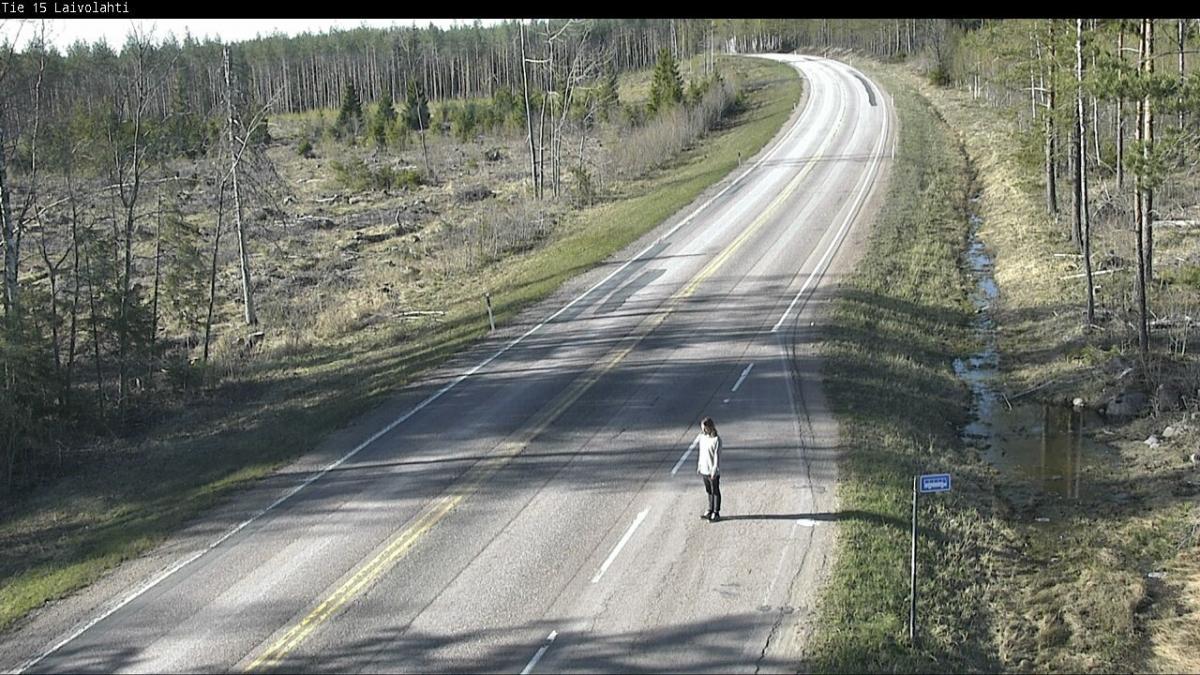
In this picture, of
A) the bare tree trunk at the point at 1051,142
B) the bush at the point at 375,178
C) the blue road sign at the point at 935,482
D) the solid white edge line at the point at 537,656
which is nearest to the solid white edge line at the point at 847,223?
the bare tree trunk at the point at 1051,142

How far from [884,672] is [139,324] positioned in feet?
63.4

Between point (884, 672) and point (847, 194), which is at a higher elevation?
point (847, 194)

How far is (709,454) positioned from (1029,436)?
9894 mm

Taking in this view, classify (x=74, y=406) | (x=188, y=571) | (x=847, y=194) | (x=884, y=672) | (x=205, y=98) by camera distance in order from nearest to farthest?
(x=884, y=672) < (x=188, y=571) < (x=74, y=406) < (x=847, y=194) < (x=205, y=98)

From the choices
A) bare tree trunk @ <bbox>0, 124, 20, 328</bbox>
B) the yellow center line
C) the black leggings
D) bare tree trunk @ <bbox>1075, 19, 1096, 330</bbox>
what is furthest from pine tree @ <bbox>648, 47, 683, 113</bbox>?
the black leggings

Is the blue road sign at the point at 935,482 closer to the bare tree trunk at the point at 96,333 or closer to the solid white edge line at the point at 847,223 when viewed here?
the solid white edge line at the point at 847,223

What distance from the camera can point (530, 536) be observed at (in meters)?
15.4

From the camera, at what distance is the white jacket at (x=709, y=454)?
15383mm

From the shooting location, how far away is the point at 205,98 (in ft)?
220

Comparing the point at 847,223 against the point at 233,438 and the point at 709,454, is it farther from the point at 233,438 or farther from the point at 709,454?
the point at 709,454

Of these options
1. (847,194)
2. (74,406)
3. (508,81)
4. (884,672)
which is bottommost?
(884,672)

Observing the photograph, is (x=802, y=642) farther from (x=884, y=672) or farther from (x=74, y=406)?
(x=74, y=406)

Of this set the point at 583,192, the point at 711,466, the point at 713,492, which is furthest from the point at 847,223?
the point at 711,466

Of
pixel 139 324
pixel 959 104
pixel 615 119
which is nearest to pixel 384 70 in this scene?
pixel 615 119
